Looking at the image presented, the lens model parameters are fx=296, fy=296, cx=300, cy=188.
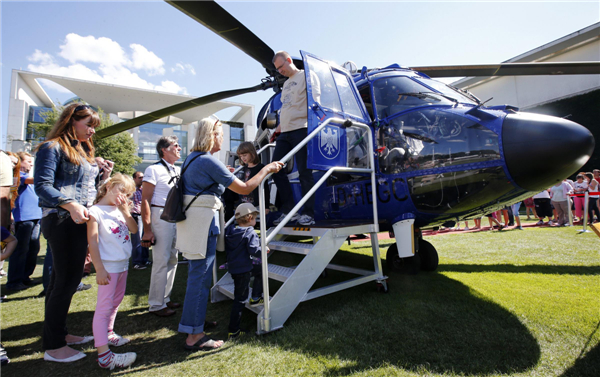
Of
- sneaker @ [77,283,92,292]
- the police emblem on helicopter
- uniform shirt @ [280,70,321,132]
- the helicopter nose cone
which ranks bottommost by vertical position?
sneaker @ [77,283,92,292]

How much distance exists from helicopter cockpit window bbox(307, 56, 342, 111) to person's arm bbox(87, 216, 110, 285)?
2602mm

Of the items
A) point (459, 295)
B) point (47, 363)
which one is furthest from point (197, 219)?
point (459, 295)

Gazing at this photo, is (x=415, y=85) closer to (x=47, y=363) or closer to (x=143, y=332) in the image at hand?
(x=143, y=332)

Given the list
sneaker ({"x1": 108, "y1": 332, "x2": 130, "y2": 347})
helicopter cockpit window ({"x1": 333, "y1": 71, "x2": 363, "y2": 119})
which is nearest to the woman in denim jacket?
sneaker ({"x1": 108, "y1": 332, "x2": 130, "y2": 347})

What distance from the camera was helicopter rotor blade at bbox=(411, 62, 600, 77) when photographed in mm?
4395

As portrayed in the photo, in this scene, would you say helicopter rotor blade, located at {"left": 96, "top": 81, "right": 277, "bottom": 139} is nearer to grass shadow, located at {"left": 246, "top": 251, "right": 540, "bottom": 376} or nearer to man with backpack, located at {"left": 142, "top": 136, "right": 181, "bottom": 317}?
man with backpack, located at {"left": 142, "top": 136, "right": 181, "bottom": 317}

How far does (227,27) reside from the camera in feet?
13.3

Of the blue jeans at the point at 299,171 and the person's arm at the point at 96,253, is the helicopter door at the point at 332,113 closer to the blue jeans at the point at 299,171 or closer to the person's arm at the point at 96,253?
the blue jeans at the point at 299,171

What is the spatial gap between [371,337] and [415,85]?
315 cm

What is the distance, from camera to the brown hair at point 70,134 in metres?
2.34

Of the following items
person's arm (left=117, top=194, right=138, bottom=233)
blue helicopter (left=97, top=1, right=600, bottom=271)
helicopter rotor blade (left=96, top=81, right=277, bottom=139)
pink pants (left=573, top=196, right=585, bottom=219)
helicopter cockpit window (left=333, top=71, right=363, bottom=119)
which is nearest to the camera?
person's arm (left=117, top=194, right=138, bottom=233)

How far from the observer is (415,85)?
13.0 ft

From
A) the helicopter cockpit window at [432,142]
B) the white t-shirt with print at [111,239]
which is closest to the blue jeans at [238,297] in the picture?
the white t-shirt with print at [111,239]

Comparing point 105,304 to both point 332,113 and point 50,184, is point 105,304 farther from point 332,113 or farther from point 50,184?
point 332,113
